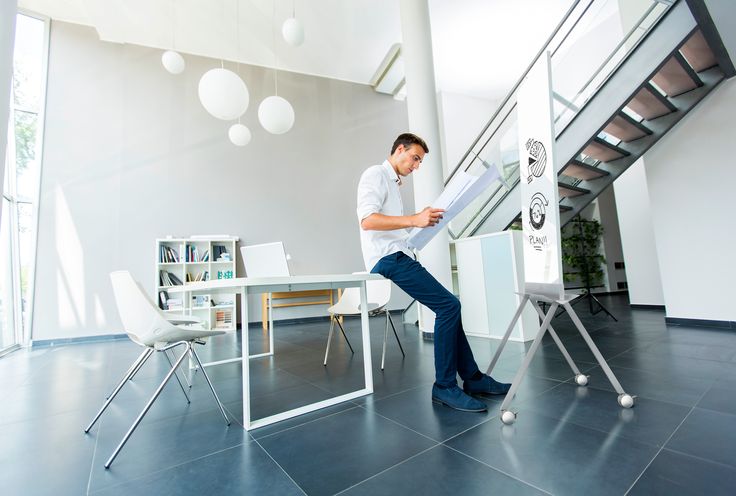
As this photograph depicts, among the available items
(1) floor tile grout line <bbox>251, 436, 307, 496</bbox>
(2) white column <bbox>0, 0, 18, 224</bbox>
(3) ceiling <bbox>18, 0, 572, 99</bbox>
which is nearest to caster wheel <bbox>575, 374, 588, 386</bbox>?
(1) floor tile grout line <bbox>251, 436, 307, 496</bbox>

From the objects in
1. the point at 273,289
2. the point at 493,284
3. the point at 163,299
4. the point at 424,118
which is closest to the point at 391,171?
the point at 273,289

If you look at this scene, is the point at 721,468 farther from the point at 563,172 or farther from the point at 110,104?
the point at 110,104

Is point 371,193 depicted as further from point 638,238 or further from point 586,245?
point 586,245

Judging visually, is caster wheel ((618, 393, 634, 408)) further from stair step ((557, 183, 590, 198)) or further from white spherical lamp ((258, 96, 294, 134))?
white spherical lamp ((258, 96, 294, 134))

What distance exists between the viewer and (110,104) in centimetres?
546

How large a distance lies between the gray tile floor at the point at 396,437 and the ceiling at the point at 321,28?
17.2ft

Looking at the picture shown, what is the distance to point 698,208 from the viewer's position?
11.6 ft

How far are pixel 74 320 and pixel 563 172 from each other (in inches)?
277

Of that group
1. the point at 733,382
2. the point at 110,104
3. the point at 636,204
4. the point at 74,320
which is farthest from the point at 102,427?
the point at 636,204

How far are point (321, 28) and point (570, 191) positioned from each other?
4.73 m

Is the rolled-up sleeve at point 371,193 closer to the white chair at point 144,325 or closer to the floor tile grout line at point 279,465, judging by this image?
the white chair at point 144,325

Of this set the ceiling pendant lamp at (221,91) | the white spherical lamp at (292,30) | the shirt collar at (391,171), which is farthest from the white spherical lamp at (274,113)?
the shirt collar at (391,171)

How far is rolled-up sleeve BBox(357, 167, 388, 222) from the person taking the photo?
1.80 m

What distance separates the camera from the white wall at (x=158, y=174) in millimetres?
4996
